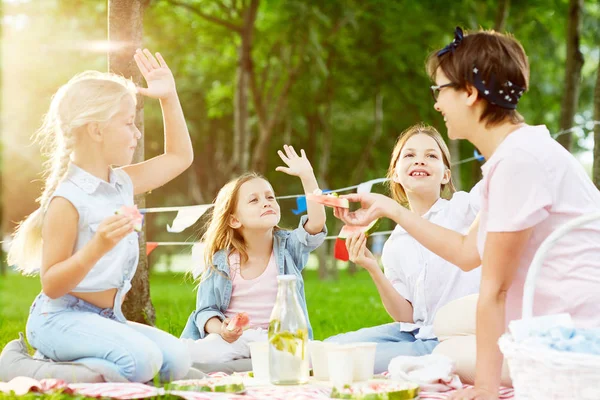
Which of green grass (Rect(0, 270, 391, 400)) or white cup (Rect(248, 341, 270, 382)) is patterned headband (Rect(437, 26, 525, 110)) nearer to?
white cup (Rect(248, 341, 270, 382))

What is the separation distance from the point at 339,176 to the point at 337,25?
8.14 metres

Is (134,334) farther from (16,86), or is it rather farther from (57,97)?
(16,86)

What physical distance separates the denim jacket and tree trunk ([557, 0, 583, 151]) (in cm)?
528

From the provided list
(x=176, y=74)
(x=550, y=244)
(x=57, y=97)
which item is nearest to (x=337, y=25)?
(x=176, y=74)

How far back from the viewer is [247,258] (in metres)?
5.04

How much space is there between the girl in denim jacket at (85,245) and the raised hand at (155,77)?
0.15 m

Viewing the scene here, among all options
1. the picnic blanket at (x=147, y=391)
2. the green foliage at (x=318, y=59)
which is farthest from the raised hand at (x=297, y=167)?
the green foliage at (x=318, y=59)

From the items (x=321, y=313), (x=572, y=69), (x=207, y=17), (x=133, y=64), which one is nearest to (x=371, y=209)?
(x=133, y=64)

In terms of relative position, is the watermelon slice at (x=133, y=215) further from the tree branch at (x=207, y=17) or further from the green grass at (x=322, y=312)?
the tree branch at (x=207, y=17)

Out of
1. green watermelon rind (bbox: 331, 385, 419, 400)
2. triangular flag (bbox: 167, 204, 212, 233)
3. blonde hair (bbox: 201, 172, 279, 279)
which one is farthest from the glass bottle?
triangular flag (bbox: 167, 204, 212, 233)

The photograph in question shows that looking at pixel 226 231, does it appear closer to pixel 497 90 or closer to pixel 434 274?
pixel 434 274

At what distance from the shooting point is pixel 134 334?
3.77m

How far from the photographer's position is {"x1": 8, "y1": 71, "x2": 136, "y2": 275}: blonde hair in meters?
3.79

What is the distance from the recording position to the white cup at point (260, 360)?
154 inches
